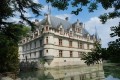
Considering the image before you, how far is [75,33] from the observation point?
45.4m

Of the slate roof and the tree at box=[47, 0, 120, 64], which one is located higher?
the slate roof

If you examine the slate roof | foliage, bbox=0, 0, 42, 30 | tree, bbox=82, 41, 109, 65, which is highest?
the slate roof

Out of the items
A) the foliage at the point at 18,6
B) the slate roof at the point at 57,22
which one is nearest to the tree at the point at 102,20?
the foliage at the point at 18,6

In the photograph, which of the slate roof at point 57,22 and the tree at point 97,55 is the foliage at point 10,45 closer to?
the tree at point 97,55

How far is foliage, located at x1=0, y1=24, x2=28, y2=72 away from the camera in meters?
11.4

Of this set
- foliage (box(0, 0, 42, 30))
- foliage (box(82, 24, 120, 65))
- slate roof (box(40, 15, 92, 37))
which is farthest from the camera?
slate roof (box(40, 15, 92, 37))

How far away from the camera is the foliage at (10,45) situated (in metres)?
11.4

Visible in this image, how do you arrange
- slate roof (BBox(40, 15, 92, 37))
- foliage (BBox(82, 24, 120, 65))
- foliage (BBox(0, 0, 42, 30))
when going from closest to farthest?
foliage (BBox(82, 24, 120, 65)), foliage (BBox(0, 0, 42, 30)), slate roof (BBox(40, 15, 92, 37))

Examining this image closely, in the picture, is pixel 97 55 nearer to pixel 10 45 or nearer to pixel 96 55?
pixel 96 55

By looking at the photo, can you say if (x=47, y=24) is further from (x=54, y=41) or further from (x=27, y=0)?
(x=27, y=0)

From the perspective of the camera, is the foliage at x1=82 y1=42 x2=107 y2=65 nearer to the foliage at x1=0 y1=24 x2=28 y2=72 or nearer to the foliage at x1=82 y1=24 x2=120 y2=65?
the foliage at x1=82 y1=24 x2=120 y2=65

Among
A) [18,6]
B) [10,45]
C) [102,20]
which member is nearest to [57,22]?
[10,45]

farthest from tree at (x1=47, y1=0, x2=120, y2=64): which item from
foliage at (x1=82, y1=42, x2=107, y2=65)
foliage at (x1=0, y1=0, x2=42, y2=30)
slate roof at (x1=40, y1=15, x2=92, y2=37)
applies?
slate roof at (x1=40, y1=15, x2=92, y2=37)

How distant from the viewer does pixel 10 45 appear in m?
14.9
